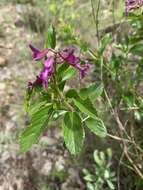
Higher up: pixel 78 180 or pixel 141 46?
pixel 141 46

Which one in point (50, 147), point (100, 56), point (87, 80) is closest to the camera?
point (100, 56)

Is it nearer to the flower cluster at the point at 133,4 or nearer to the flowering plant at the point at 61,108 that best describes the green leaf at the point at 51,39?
the flowering plant at the point at 61,108

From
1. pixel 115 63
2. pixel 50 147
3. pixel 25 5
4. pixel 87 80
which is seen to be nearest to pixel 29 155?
pixel 50 147

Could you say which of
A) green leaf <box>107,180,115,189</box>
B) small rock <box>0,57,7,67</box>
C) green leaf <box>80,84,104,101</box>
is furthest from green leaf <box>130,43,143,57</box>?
small rock <box>0,57,7,67</box>

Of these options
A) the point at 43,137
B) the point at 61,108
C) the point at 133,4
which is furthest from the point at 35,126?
the point at 43,137

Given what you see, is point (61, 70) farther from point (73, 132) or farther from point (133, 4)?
point (133, 4)

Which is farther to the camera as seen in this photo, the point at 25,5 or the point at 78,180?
the point at 25,5

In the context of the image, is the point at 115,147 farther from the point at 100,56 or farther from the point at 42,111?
the point at 42,111

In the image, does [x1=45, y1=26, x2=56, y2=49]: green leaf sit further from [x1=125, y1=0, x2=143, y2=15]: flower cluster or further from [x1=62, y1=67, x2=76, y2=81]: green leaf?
[x1=125, y1=0, x2=143, y2=15]: flower cluster
